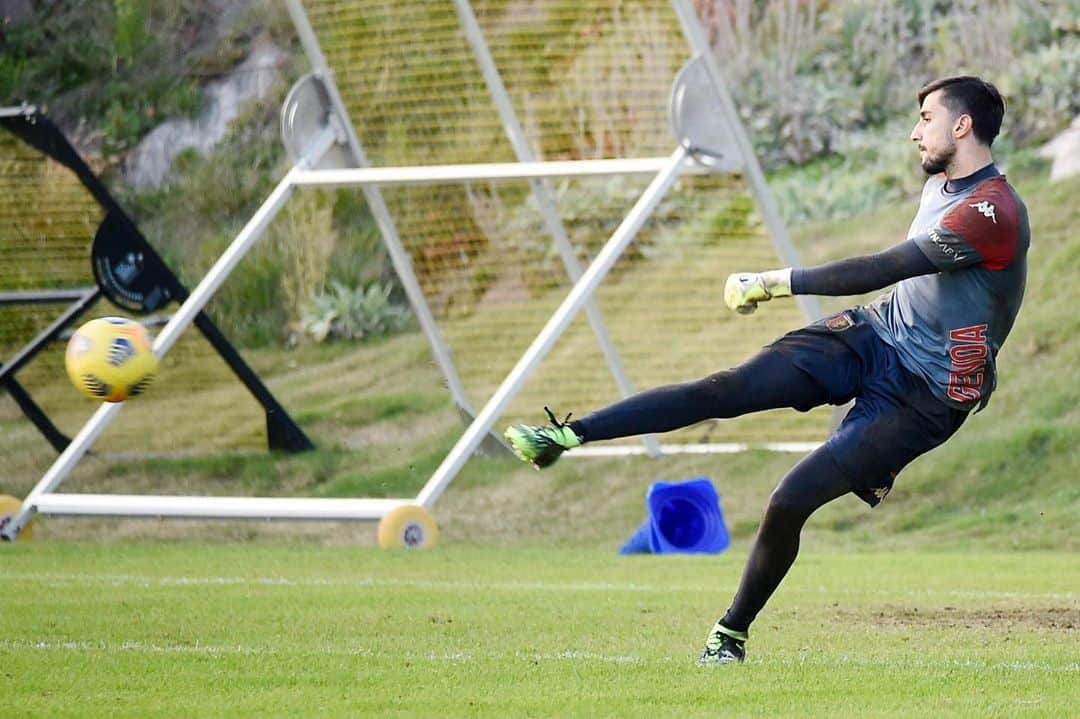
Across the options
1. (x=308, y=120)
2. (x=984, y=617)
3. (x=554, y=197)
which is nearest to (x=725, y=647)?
(x=984, y=617)

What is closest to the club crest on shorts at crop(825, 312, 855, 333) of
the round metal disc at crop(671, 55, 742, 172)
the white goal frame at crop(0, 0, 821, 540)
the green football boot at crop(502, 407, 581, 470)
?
the green football boot at crop(502, 407, 581, 470)

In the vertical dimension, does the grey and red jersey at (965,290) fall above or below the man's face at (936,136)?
below

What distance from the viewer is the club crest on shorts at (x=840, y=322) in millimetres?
6832

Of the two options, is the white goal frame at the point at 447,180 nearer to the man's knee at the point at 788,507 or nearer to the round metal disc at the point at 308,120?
the round metal disc at the point at 308,120

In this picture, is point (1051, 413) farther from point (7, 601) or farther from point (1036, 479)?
point (7, 601)

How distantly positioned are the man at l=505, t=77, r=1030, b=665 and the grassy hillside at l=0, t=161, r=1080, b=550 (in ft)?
22.9

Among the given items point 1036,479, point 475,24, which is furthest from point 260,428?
point 1036,479

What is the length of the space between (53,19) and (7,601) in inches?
Result: 727

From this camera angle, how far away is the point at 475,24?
14.3 m

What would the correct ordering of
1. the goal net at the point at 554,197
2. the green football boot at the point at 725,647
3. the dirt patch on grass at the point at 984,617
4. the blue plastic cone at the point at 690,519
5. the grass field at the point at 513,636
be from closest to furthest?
1. the grass field at the point at 513,636
2. the green football boot at the point at 725,647
3. the dirt patch on grass at the point at 984,617
4. the blue plastic cone at the point at 690,519
5. the goal net at the point at 554,197

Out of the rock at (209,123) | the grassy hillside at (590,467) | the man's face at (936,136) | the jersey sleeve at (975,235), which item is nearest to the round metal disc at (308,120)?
the grassy hillside at (590,467)

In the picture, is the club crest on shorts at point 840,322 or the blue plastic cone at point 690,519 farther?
the blue plastic cone at point 690,519

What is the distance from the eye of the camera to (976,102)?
6.70m

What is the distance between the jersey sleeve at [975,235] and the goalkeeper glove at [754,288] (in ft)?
1.65
